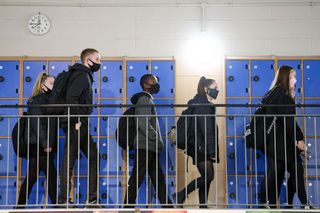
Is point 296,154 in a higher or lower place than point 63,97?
lower

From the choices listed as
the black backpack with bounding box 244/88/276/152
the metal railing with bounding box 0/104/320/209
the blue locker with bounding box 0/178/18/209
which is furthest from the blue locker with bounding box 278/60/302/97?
the blue locker with bounding box 0/178/18/209

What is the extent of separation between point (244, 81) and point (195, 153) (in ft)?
7.09

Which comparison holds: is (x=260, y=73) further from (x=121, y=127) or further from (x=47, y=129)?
(x=47, y=129)

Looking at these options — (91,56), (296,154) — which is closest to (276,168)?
(296,154)

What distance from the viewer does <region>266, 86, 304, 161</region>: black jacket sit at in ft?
28.4

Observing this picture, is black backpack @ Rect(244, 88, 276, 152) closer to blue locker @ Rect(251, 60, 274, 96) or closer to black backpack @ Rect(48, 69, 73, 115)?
blue locker @ Rect(251, 60, 274, 96)

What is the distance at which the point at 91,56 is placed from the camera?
8.80 meters

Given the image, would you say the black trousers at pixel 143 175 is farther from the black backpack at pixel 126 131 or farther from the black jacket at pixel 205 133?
the black jacket at pixel 205 133

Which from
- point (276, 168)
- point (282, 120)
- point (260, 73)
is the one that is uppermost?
point (260, 73)

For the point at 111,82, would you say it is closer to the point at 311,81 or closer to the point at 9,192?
the point at 9,192

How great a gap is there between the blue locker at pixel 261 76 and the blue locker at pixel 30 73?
9.92ft

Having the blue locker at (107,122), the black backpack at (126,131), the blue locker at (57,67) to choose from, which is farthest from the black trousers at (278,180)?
the blue locker at (57,67)

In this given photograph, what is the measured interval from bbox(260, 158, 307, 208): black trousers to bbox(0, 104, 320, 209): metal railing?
0.01 metres

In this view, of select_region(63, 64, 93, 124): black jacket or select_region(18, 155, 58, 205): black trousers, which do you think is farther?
select_region(18, 155, 58, 205): black trousers
